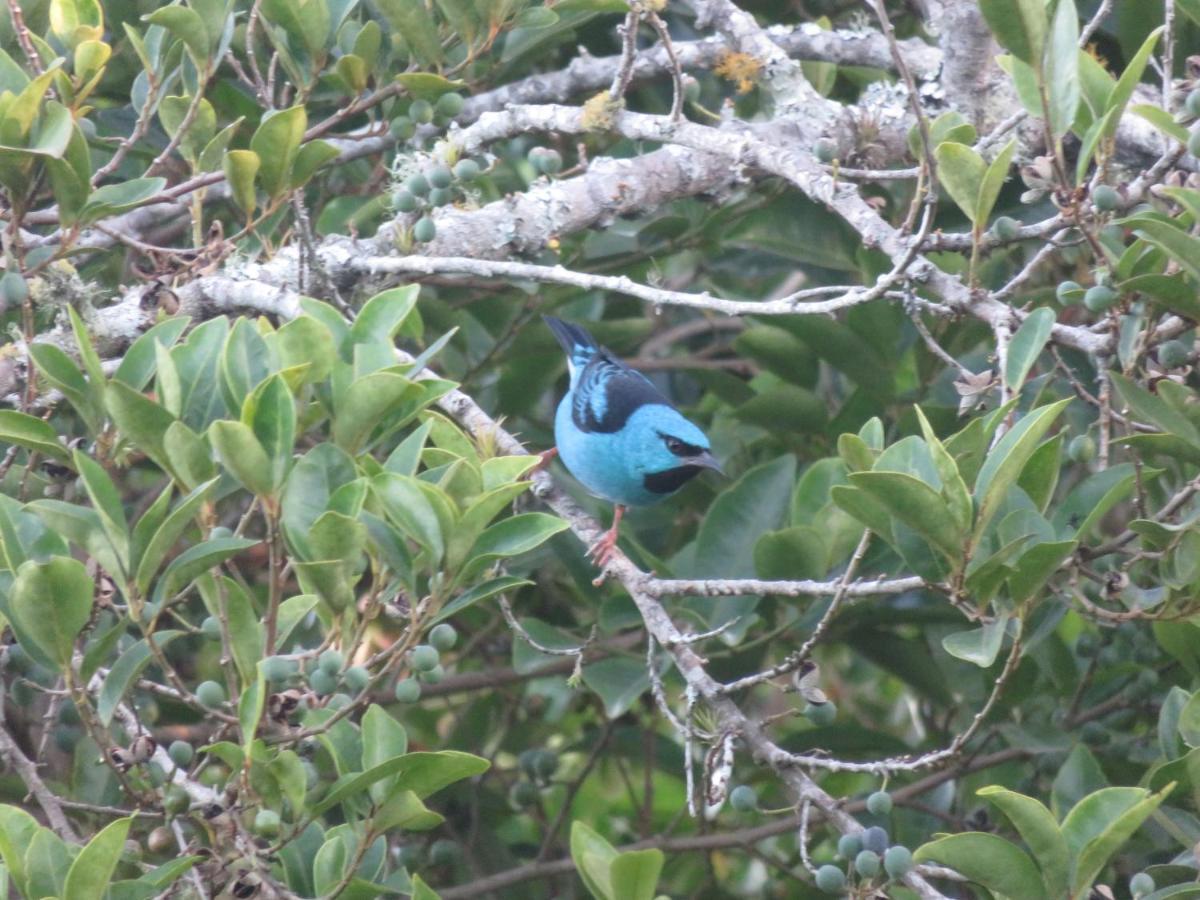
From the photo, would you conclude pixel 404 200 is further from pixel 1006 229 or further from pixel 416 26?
pixel 1006 229

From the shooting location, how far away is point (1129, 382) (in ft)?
8.58

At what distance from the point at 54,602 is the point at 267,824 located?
18.5 inches

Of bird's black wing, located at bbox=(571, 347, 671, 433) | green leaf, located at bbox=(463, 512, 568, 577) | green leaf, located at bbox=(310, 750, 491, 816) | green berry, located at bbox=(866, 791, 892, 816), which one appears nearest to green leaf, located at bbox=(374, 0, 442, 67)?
bird's black wing, located at bbox=(571, 347, 671, 433)

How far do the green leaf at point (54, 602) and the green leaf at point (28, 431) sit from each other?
10.8 inches

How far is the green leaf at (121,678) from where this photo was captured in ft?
7.39

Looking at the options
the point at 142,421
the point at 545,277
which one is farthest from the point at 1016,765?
the point at 142,421

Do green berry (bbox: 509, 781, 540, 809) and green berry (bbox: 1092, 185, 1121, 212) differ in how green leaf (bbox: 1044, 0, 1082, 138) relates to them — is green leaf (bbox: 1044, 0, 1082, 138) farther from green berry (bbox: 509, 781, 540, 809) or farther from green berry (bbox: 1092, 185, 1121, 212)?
green berry (bbox: 509, 781, 540, 809)

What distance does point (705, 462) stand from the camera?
4.40m

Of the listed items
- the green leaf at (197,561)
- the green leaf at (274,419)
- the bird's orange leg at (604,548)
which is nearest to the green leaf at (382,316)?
the green leaf at (274,419)

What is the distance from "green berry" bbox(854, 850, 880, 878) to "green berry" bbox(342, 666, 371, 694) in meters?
0.83

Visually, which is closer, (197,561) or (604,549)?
(197,561)

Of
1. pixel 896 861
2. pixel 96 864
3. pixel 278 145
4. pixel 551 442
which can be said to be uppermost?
pixel 278 145

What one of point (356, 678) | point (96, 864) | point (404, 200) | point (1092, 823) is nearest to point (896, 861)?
point (1092, 823)

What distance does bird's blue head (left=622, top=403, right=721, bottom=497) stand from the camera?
14.9 ft
